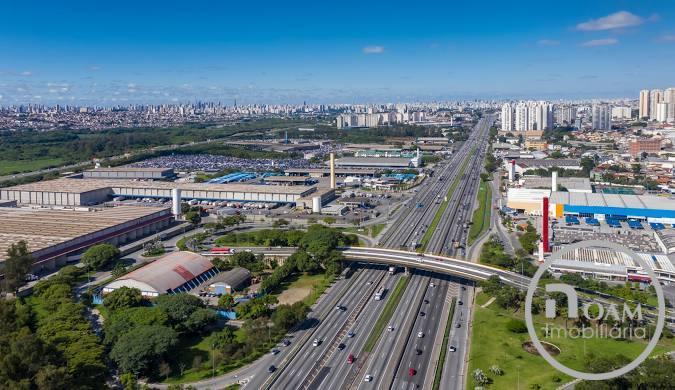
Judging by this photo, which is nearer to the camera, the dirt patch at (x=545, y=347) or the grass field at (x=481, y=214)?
the dirt patch at (x=545, y=347)

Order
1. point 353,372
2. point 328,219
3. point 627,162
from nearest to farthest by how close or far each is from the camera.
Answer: point 353,372 < point 328,219 < point 627,162

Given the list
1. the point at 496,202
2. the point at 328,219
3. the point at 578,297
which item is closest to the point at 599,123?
the point at 496,202

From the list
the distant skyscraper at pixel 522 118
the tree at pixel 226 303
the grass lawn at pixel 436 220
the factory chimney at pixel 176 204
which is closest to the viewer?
the tree at pixel 226 303

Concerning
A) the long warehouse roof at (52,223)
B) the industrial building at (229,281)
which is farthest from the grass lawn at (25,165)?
the industrial building at (229,281)

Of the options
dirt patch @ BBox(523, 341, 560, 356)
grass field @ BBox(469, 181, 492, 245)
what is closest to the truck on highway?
dirt patch @ BBox(523, 341, 560, 356)

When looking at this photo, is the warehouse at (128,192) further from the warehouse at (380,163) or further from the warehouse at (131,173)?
the warehouse at (380,163)

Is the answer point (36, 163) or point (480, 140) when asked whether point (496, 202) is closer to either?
point (480, 140)

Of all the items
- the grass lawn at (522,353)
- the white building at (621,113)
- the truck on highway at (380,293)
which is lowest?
the grass lawn at (522,353)

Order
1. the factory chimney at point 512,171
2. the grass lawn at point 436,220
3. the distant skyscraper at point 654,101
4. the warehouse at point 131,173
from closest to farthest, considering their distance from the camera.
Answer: the grass lawn at point 436,220 < the factory chimney at point 512,171 < the warehouse at point 131,173 < the distant skyscraper at point 654,101
